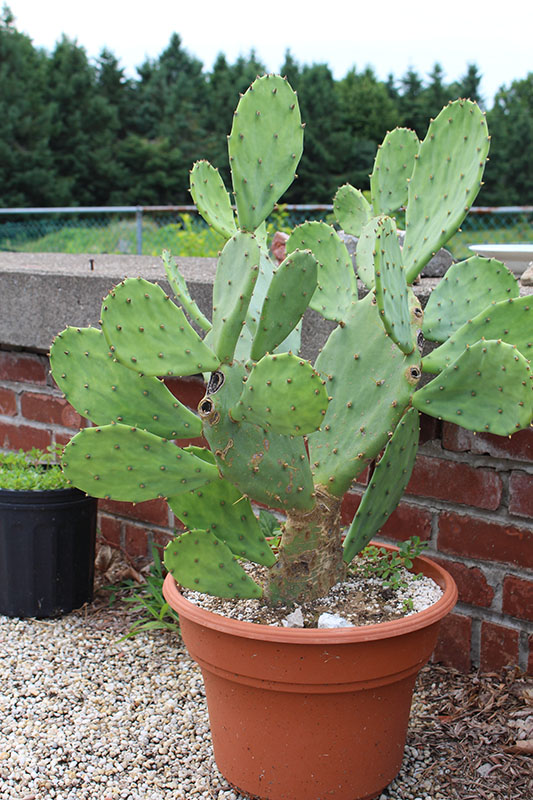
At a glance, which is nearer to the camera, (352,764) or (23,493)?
(352,764)

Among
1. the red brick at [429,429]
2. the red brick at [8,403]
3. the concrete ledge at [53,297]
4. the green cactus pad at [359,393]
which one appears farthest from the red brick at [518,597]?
the red brick at [8,403]

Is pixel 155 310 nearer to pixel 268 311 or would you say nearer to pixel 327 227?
pixel 268 311

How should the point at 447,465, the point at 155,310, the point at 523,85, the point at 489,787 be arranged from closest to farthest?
the point at 155,310 < the point at 489,787 < the point at 447,465 < the point at 523,85

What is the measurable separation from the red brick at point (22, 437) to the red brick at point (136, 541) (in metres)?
0.43

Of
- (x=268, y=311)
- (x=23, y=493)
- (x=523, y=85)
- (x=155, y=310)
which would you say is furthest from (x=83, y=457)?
(x=523, y=85)

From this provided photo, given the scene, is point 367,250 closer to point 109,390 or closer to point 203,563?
point 109,390

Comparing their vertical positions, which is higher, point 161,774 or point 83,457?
point 83,457

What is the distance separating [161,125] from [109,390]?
29.5 meters

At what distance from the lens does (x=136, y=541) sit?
239cm

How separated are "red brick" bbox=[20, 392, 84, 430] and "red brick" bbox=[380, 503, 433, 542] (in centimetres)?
106

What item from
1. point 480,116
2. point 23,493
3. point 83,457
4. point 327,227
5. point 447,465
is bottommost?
point 23,493

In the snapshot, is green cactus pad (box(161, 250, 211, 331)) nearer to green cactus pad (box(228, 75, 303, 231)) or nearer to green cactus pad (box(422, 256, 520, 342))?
green cactus pad (box(228, 75, 303, 231))

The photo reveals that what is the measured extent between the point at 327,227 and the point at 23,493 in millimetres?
Answer: 1052

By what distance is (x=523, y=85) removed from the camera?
32844 mm
